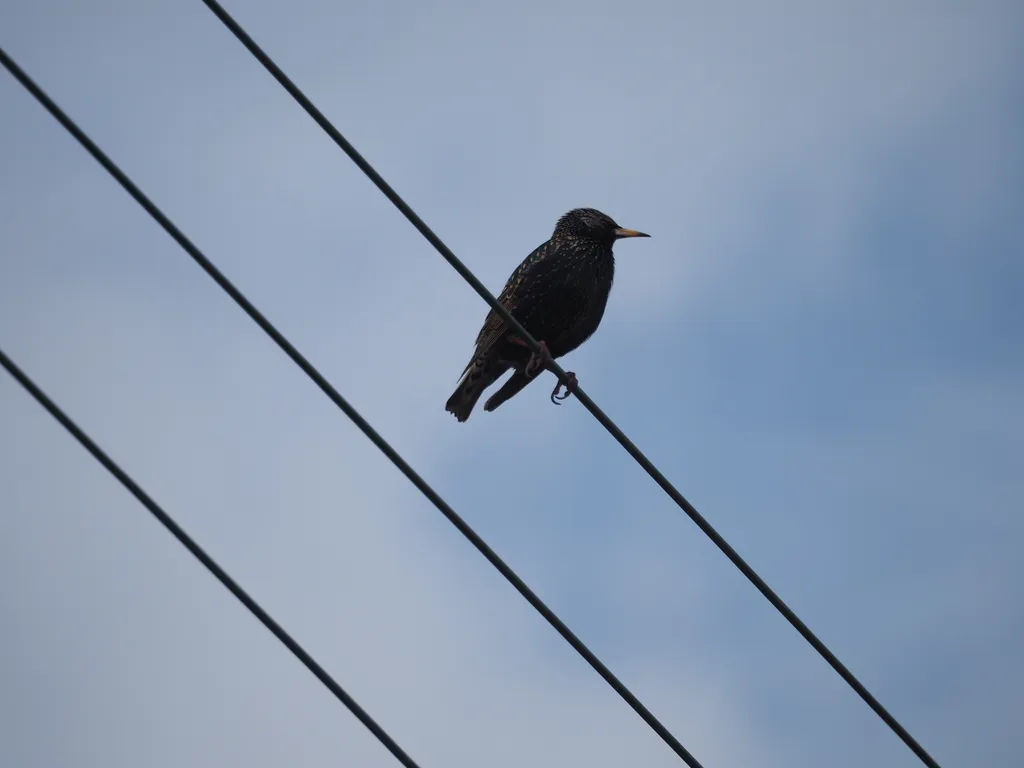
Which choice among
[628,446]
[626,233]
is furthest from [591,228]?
[628,446]

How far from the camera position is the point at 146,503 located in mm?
2955

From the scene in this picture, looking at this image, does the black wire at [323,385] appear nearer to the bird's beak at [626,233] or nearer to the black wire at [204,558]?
the black wire at [204,558]

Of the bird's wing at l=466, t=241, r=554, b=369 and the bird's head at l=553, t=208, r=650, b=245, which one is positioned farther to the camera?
the bird's head at l=553, t=208, r=650, b=245

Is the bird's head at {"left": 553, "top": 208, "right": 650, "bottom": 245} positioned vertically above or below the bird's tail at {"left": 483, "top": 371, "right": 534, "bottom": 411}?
above

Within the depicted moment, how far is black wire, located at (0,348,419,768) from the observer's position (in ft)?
9.43

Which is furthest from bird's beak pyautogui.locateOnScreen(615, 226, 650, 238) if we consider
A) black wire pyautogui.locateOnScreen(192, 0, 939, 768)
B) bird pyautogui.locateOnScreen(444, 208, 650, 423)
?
black wire pyautogui.locateOnScreen(192, 0, 939, 768)

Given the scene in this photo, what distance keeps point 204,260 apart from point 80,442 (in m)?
0.63

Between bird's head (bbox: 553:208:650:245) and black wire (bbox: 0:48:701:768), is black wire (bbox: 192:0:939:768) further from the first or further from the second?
bird's head (bbox: 553:208:650:245)

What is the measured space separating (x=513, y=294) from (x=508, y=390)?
67 cm

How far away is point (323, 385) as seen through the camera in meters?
3.22

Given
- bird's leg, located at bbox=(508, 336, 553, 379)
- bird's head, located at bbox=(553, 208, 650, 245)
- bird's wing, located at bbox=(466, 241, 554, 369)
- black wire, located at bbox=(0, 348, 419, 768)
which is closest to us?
black wire, located at bbox=(0, 348, 419, 768)

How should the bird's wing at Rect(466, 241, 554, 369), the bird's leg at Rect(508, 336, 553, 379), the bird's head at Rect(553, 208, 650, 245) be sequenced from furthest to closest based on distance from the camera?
the bird's head at Rect(553, 208, 650, 245), the bird's wing at Rect(466, 241, 554, 369), the bird's leg at Rect(508, 336, 553, 379)

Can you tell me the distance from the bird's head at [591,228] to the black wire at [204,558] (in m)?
5.38

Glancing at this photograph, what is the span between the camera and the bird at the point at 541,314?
7.65 meters
